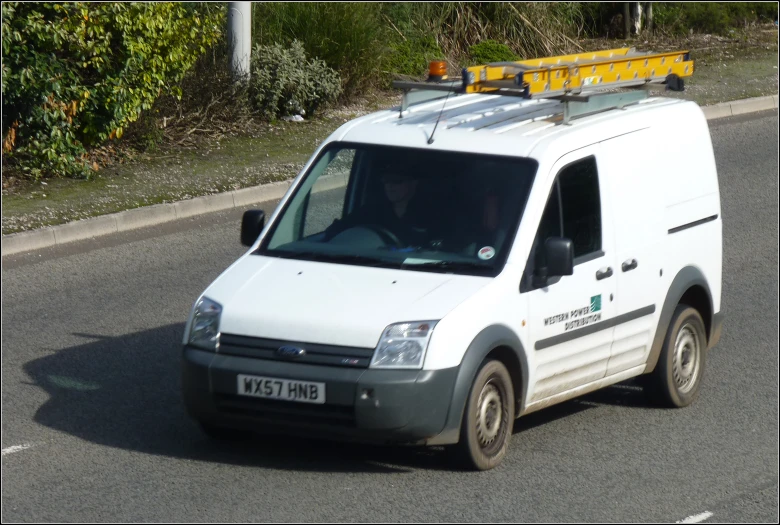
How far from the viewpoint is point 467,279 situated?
646 centimetres

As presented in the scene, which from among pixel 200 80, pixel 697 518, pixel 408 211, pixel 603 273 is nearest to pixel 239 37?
pixel 200 80

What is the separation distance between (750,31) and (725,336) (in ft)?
55.9

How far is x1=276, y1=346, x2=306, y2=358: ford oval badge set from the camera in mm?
6055

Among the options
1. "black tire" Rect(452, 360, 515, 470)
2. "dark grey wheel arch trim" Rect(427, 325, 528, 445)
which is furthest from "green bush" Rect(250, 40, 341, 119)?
"dark grey wheel arch trim" Rect(427, 325, 528, 445)

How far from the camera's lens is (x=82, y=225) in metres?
12.1

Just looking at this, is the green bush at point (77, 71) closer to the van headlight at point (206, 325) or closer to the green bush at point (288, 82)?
the green bush at point (288, 82)

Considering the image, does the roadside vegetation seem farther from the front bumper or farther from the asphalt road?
the front bumper

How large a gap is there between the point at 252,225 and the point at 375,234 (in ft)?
2.63

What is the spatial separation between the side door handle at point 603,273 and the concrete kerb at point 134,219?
638cm

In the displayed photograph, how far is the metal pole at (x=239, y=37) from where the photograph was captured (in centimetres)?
1691

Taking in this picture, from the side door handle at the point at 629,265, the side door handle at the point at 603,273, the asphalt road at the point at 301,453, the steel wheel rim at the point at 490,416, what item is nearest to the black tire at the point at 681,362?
the asphalt road at the point at 301,453

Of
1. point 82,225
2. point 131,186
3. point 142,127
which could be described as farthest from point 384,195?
point 142,127

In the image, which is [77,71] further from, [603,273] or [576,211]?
[603,273]

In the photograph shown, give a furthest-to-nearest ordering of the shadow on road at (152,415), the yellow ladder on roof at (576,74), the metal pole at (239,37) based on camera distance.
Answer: the metal pole at (239,37) → the yellow ladder on roof at (576,74) → the shadow on road at (152,415)
